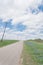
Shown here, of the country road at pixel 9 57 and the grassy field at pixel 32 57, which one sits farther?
the grassy field at pixel 32 57

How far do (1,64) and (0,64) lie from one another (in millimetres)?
83

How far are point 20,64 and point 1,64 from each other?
4.97 feet

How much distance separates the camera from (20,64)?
1462 cm

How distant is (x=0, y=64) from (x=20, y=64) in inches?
62.8

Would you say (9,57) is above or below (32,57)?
above

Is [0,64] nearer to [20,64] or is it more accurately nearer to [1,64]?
[1,64]

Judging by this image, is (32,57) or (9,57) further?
(32,57)

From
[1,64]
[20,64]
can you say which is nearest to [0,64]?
[1,64]

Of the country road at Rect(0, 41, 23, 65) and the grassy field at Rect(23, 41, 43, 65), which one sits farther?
the grassy field at Rect(23, 41, 43, 65)

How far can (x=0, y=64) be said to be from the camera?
1395cm
